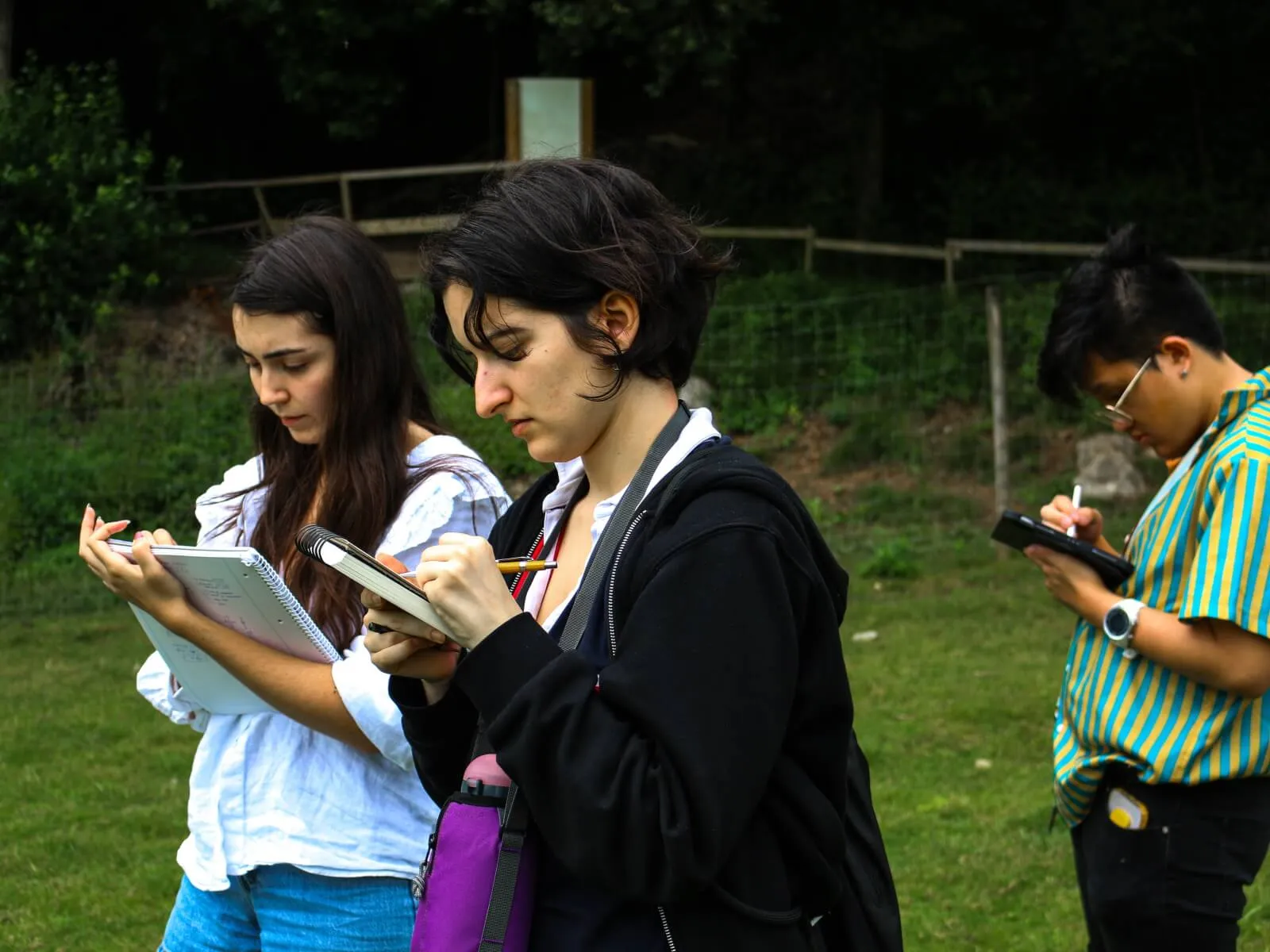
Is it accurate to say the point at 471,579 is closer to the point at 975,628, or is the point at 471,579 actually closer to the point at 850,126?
the point at 975,628

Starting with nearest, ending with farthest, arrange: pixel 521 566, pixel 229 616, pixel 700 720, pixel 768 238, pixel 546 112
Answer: pixel 700 720 → pixel 521 566 → pixel 229 616 → pixel 546 112 → pixel 768 238

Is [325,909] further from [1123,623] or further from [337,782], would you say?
[1123,623]

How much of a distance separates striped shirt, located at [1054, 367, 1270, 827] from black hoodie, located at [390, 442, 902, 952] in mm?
1233

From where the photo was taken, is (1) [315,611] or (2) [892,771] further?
(2) [892,771]

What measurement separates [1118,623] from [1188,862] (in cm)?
45

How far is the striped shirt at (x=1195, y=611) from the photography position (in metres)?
2.76

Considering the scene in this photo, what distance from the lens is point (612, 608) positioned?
175cm

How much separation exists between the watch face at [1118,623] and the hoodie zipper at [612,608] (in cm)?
146

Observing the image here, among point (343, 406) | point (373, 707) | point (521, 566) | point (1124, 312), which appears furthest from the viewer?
point (1124, 312)

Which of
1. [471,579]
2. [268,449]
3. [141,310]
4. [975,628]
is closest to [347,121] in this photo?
[141,310]

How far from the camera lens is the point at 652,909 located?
66.9 inches

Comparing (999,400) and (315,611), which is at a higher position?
(315,611)

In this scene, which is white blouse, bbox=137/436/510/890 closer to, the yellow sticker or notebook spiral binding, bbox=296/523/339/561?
notebook spiral binding, bbox=296/523/339/561

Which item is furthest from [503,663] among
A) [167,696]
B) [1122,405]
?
[1122,405]
